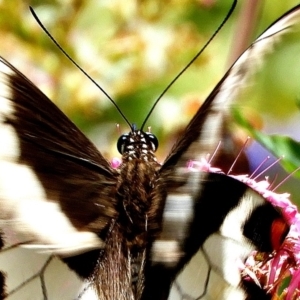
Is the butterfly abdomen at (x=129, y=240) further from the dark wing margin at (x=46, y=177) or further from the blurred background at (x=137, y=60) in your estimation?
the blurred background at (x=137, y=60)

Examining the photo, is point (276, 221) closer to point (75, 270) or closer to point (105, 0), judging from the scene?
point (75, 270)

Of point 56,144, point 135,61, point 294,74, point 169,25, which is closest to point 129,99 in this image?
point 135,61

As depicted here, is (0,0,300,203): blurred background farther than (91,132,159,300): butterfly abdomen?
Yes

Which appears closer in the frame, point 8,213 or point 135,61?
point 8,213

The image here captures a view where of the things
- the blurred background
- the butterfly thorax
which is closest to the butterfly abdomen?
the butterfly thorax

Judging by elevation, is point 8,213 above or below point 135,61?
below

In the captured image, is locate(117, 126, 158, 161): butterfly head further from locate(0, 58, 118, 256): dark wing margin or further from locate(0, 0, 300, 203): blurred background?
locate(0, 0, 300, 203): blurred background
